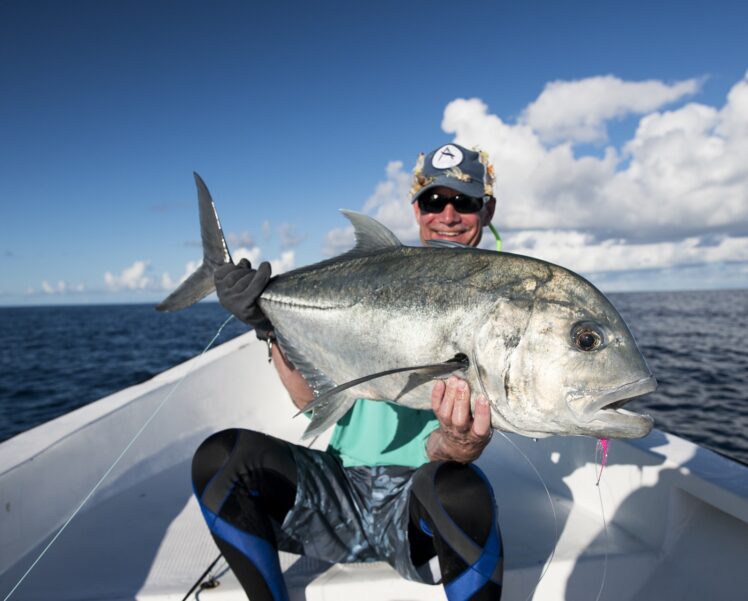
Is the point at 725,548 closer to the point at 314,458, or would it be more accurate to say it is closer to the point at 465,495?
the point at 465,495

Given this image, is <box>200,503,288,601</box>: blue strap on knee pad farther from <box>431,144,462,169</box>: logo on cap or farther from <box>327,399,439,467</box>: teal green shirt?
<box>431,144,462,169</box>: logo on cap

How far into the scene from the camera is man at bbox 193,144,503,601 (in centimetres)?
203

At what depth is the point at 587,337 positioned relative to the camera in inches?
67.4

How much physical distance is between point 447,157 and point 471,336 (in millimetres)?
1836

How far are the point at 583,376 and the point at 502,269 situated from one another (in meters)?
0.49

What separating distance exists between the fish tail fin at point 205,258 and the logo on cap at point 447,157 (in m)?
1.50

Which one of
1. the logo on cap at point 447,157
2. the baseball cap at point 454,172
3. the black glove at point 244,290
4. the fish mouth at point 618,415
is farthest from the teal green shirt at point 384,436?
the logo on cap at point 447,157

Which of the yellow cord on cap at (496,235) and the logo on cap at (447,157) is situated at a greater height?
the logo on cap at (447,157)

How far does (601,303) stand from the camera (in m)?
1.77

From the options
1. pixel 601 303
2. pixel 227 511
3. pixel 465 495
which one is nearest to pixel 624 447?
pixel 465 495

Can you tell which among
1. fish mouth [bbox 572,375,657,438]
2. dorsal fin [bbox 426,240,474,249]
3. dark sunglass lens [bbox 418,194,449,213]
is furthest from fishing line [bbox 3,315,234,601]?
fish mouth [bbox 572,375,657,438]

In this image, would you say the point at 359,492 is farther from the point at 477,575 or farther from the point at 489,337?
the point at 489,337

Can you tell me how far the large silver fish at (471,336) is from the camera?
1.68 metres

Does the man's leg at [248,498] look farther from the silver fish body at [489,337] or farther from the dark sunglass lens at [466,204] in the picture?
the dark sunglass lens at [466,204]
